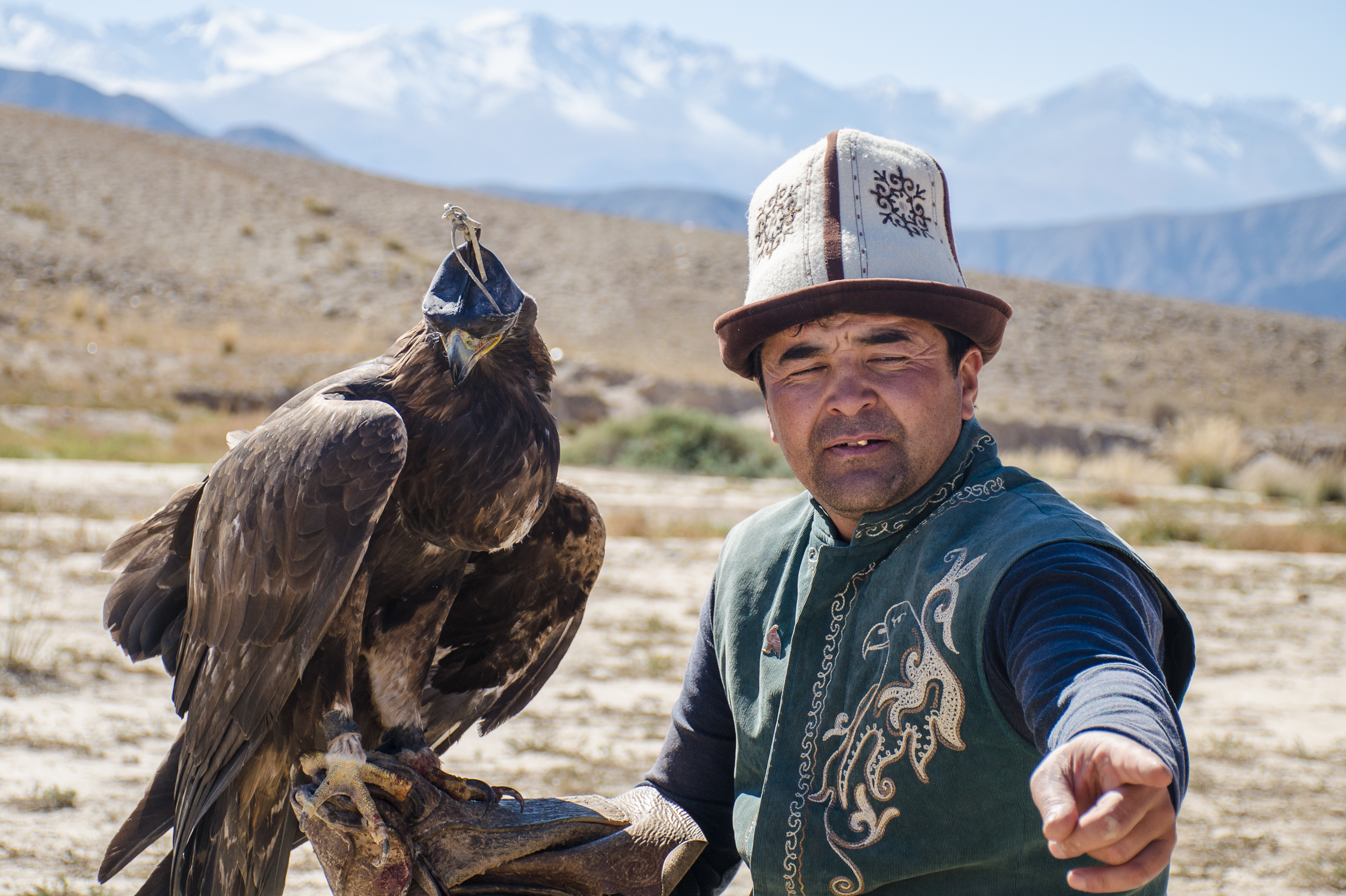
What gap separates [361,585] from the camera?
216 centimetres

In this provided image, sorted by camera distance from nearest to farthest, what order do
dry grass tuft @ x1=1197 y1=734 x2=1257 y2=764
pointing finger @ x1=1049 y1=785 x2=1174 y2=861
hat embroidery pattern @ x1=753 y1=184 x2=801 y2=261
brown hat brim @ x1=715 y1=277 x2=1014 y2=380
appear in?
1. pointing finger @ x1=1049 y1=785 x2=1174 y2=861
2. brown hat brim @ x1=715 y1=277 x2=1014 y2=380
3. hat embroidery pattern @ x1=753 y1=184 x2=801 y2=261
4. dry grass tuft @ x1=1197 y1=734 x2=1257 y2=764

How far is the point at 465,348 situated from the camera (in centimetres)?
203

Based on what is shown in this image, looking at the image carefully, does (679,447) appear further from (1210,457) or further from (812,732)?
(812,732)

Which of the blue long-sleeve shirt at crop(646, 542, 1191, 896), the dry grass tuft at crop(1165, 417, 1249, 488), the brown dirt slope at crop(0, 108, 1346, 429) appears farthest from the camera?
the brown dirt slope at crop(0, 108, 1346, 429)

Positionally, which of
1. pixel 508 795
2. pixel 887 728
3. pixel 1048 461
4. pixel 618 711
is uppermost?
pixel 887 728

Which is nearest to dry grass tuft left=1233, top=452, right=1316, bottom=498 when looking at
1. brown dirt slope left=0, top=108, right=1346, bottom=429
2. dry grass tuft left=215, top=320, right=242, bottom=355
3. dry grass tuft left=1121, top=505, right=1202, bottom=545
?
brown dirt slope left=0, top=108, right=1346, bottom=429

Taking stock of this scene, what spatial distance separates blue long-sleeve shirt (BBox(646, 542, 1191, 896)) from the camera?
3.92 feet

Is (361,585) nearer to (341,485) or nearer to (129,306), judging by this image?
(341,485)

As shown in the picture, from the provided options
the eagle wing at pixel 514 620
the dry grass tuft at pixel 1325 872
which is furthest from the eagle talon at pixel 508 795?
the dry grass tuft at pixel 1325 872

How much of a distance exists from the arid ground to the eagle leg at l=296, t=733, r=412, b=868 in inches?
53.4

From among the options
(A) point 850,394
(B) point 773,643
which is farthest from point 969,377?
(B) point 773,643

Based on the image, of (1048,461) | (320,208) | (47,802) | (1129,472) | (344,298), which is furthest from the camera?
(320,208)

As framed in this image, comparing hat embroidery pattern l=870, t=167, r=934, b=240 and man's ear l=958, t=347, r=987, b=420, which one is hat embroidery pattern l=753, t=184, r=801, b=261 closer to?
hat embroidery pattern l=870, t=167, r=934, b=240

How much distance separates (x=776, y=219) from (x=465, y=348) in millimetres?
626
